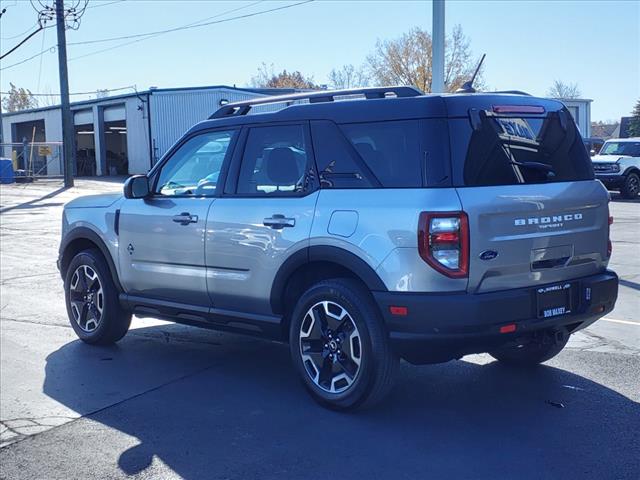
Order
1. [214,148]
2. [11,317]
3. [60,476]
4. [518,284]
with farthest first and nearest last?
[11,317], [214,148], [518,284], [60,476]

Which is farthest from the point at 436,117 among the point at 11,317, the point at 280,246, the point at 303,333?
the point at 11,317

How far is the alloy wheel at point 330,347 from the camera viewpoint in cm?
508

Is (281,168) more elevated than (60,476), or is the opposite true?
(281,168)

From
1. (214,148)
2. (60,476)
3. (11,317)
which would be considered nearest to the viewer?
(60,476)

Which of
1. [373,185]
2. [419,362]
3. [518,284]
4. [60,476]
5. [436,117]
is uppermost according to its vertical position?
[436,117]

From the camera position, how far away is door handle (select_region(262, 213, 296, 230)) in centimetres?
533

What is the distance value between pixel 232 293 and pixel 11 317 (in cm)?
389

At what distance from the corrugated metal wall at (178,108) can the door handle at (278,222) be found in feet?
125

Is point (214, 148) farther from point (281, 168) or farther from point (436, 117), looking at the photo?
point (436, 117)

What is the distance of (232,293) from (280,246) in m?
0.66

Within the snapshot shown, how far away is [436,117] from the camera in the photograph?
189 inches

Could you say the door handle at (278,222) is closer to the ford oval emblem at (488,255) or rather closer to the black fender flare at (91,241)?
the ford oval emblem at (488,255)

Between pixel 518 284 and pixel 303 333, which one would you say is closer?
pixel 518 284

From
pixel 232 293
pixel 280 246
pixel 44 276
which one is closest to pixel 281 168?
pixel 280 246
